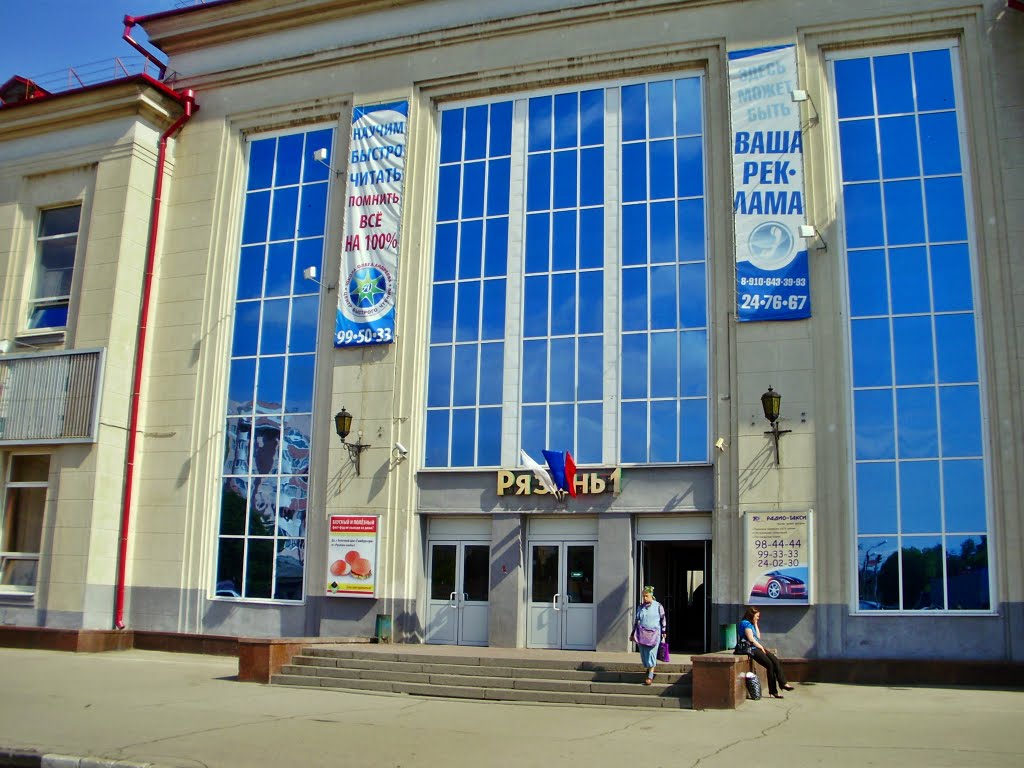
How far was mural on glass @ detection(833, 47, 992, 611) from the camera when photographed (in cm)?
1728

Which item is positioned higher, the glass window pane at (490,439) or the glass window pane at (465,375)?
the glass window pane at (465,375)

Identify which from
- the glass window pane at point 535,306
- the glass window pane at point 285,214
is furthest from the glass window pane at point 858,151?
the glass window pane at point 285,214

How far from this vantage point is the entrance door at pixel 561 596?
1947 cm

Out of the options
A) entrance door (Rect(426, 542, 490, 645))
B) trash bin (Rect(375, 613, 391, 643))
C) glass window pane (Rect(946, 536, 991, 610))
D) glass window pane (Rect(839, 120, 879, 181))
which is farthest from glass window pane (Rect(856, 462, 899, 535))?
trash bin (Rect(375, 613, 391, 643))

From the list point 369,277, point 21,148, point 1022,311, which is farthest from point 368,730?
point 21,148

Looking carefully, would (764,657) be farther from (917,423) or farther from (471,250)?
(471,250)

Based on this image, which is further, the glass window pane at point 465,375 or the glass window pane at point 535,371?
the glass window pane at point 465,375

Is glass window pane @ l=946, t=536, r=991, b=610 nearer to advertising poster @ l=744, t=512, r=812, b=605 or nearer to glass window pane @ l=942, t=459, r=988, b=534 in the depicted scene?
glass window pane @ l=942, t=459, r=988, b=534

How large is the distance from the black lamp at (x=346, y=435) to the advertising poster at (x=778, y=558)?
324 inches

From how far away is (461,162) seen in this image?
22.2m

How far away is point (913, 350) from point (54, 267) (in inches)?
793

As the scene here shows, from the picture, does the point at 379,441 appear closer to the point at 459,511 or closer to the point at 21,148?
the point at 459,511

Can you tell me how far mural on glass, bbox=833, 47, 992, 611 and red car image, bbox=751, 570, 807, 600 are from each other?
1.11 metres

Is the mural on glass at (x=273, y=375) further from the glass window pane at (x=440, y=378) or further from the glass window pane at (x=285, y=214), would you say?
the glass window pane at (x=440, y=378)
